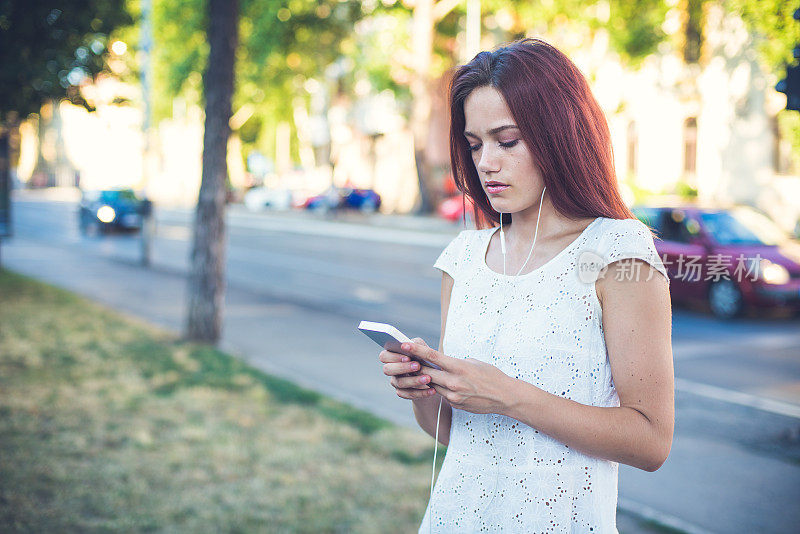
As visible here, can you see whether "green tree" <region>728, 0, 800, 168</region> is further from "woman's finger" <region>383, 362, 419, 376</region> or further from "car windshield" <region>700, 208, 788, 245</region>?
"woman's finger" <region>383, 362, 419, 376</region>

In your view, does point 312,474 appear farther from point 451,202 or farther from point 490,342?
point 451,202

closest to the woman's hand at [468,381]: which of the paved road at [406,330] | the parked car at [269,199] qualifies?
the paved road at [406,330]

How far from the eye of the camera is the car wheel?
38.3 feet

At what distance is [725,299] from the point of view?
38.9 feet

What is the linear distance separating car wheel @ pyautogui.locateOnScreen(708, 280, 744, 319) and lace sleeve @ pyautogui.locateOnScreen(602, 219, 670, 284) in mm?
10788

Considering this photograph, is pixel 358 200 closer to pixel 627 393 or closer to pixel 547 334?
pixel 547 334

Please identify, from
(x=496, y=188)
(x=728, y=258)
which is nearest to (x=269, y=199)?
(x=728, y=258)

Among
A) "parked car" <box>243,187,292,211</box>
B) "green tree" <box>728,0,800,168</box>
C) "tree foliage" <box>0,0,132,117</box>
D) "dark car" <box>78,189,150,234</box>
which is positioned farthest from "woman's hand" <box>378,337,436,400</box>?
"parked car" <box>243,187,292,211</box>

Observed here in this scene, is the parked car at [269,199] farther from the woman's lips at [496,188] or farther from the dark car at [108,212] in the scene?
the woman's lips at [496,188]

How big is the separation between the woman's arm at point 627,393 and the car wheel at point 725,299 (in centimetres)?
1083

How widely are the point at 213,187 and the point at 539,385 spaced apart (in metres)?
7.06

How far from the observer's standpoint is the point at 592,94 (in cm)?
186

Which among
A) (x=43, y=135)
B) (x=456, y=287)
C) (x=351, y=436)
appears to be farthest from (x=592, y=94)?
(x=43, y=135)

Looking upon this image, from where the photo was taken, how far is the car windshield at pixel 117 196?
26.7 metres
